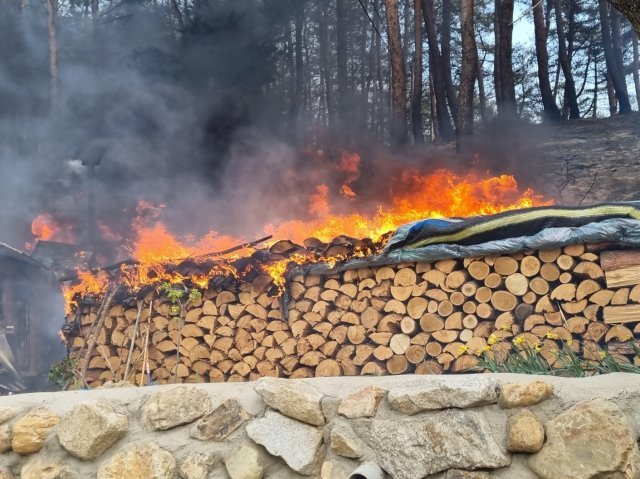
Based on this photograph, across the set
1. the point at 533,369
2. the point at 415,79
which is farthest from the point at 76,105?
the point at 533,369

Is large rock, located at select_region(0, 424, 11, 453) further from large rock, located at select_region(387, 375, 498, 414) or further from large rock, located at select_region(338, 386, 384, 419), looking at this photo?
large rock, located at select_region(387, 375, 498, 414)

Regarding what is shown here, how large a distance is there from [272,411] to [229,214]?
9.11 metres

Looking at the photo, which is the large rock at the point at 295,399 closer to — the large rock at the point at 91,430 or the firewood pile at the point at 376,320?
the large rock at the point at 91,430

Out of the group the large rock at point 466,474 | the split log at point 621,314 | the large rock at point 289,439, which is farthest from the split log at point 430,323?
the large rock at point 466,474

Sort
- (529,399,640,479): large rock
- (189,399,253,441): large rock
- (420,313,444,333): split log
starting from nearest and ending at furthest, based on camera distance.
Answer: (529,399,640,479): large rock
(189,399,253,441): large rock
(420,313,444,333): split log

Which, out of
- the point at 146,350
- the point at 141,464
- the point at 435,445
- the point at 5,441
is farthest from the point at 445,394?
the point at 146,350

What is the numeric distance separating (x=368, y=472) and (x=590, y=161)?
10093 mm

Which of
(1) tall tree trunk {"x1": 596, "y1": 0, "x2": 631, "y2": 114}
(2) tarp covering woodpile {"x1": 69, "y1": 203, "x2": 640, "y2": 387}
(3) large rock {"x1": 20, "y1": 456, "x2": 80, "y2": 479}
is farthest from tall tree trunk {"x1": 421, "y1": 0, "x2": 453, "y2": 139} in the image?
(3) large rock {"x1": 20, "y1": 456, "x2": 80, "y2": 479}

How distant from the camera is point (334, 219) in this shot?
22.6ft

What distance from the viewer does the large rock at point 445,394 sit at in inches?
72.6

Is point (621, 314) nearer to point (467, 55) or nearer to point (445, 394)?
point (445, 394)

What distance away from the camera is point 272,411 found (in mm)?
2049

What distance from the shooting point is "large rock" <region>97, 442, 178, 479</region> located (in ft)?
6.54

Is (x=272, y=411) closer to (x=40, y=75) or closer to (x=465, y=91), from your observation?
(x=465, y=91)
